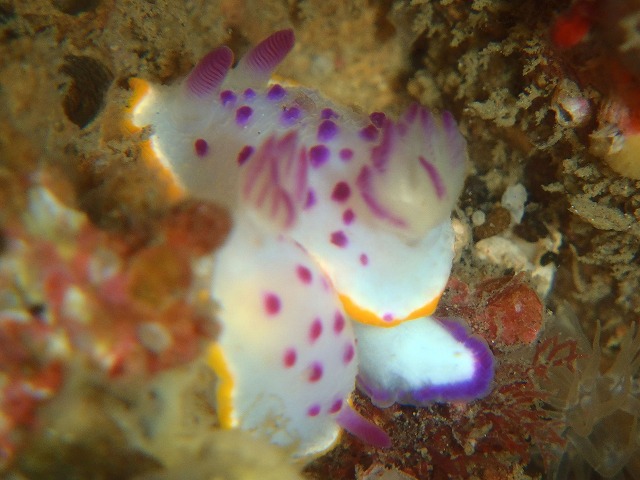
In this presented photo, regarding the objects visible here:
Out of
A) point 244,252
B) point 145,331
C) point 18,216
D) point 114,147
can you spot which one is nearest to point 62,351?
point 145,331

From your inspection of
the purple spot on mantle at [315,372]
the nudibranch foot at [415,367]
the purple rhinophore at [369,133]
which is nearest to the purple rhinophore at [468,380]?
the nudibranch foot at [415,367]

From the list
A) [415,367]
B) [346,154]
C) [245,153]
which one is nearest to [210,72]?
[245,153]

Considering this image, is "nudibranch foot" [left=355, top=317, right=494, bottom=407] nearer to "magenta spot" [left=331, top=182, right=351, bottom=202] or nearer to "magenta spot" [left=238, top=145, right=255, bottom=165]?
"magenta spot" [left=331, top=182, right=351, bottom=202]

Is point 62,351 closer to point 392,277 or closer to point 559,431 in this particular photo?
point 392,277

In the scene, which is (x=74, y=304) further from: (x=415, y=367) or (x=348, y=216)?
(x=415, y=367)

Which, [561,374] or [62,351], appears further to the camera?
[561,374]

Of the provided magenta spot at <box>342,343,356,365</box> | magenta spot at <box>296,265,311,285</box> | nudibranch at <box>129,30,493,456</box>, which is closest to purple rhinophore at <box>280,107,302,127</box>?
nudibranch at <box>129,30,493,456</box>
